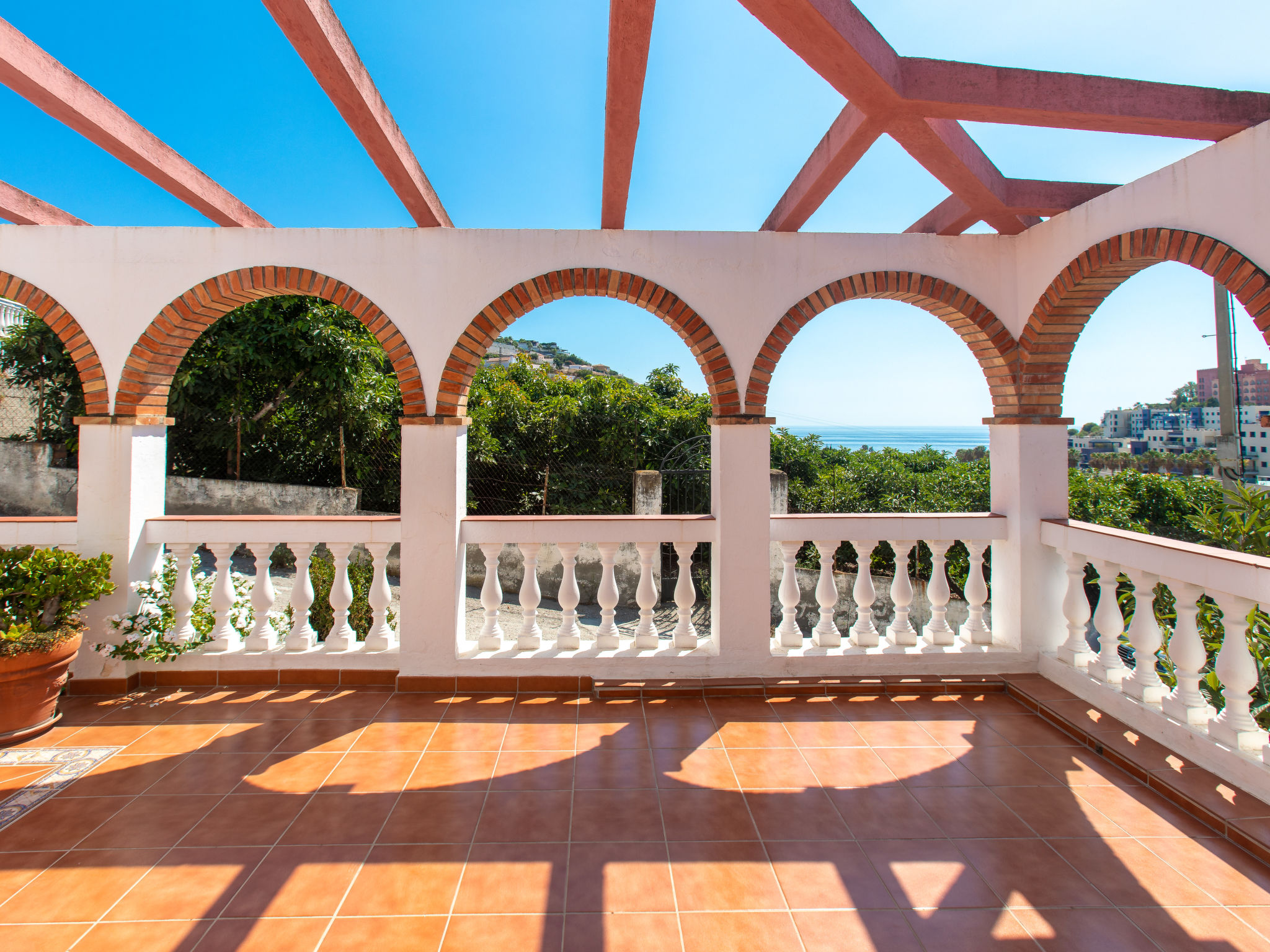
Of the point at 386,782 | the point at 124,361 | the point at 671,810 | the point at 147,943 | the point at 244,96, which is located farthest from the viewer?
the point at 244,96

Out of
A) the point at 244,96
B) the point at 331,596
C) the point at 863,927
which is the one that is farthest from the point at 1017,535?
the point at 244,96

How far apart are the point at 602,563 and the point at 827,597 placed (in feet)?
4.28

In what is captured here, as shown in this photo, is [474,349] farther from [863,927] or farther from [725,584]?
[863,927]

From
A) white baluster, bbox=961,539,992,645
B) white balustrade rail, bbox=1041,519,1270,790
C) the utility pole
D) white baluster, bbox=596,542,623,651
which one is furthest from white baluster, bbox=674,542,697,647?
the utility pole

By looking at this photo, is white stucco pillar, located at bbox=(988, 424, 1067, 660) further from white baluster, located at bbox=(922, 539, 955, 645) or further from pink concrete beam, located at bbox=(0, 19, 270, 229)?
pink concrete beam, located at bbox=(0, 19, 270, 229)

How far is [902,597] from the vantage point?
11.8 ft

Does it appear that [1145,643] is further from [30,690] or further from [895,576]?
[30,690]

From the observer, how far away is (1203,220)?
103 inches

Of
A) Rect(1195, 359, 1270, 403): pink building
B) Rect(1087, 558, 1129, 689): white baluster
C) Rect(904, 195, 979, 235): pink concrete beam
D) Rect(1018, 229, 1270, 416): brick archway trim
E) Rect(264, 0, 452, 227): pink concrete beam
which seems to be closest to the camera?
Rect(264, 0, 452, 227): pink concrete beam

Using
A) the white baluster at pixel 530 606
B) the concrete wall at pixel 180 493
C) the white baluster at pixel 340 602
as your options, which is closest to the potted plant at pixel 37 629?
the white baluster at pixel 340 602

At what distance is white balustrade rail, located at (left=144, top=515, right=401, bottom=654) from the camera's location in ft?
11.8

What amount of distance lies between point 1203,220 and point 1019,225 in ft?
3.37

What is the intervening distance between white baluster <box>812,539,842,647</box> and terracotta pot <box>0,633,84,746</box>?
386 centimetres

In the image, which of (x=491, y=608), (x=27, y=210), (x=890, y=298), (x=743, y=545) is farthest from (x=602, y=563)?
(x=27, y=210)
